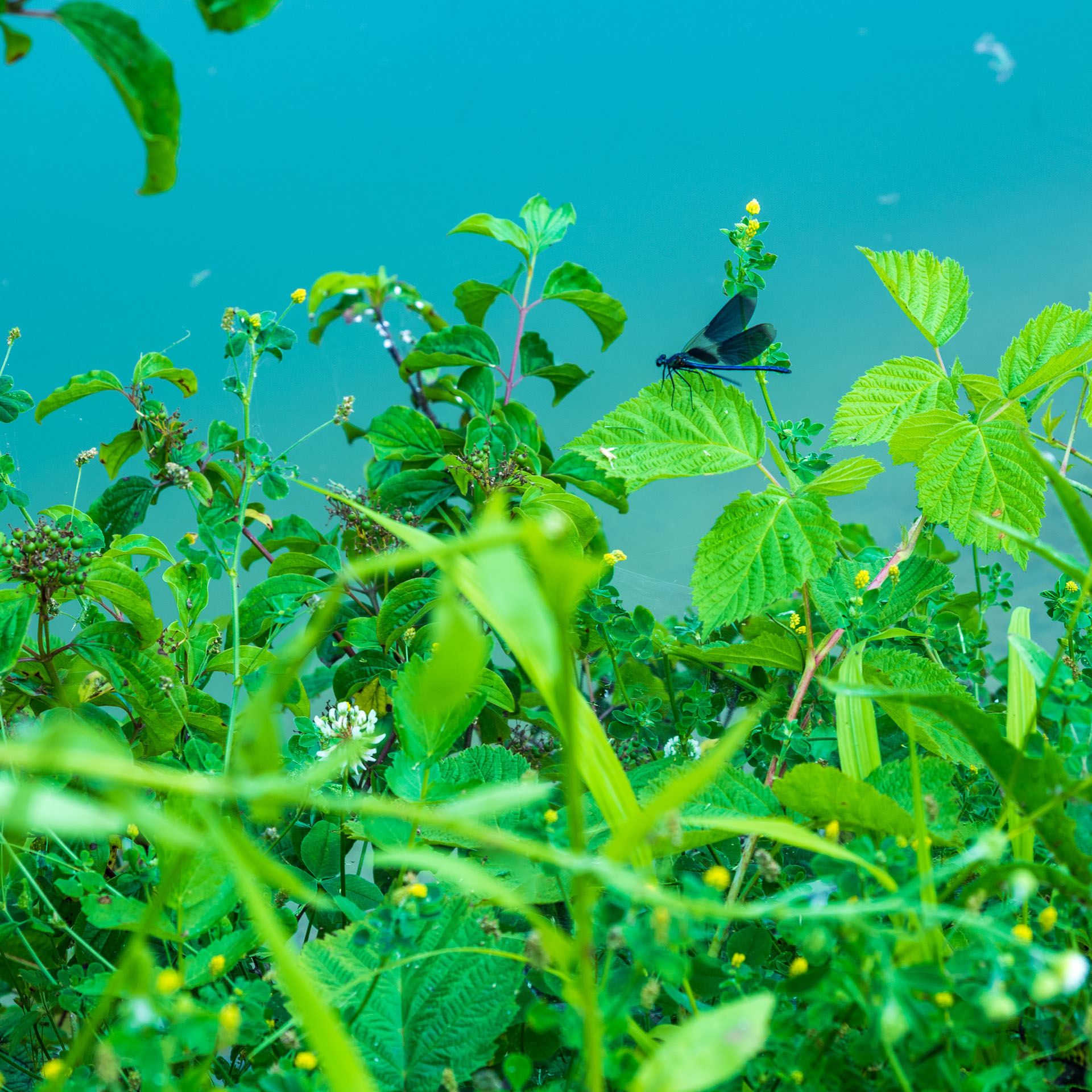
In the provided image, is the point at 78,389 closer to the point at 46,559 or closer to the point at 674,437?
the point at 46,559

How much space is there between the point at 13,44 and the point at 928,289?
753 mm

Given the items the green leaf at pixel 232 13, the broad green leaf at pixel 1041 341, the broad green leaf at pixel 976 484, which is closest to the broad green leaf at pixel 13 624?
the green leaf at pixel 232 13

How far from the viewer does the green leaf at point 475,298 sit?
98 centimetres

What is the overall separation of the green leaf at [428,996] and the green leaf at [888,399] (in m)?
0.54

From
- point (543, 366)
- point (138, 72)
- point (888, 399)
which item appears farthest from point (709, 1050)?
point (543, 366)

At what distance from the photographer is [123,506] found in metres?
0.91

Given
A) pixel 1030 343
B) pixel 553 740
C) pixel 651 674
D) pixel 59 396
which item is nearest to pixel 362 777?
pixel 553 740

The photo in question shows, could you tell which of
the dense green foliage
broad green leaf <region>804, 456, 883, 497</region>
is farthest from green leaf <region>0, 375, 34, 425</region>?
broad green leaf <region>804, 456, 883, 497</region>

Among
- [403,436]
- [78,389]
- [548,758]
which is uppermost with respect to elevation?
[78,389]

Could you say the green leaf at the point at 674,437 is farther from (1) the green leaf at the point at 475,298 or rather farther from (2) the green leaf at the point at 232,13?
(2) the green leaf at the point at 232,13

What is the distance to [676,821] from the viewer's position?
29cm

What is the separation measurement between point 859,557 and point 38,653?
28.5 inches

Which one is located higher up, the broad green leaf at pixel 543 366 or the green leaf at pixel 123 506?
the broad green leaf at pixel 543 366

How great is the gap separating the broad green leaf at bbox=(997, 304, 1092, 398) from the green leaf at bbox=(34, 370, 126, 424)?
0.88 metres
